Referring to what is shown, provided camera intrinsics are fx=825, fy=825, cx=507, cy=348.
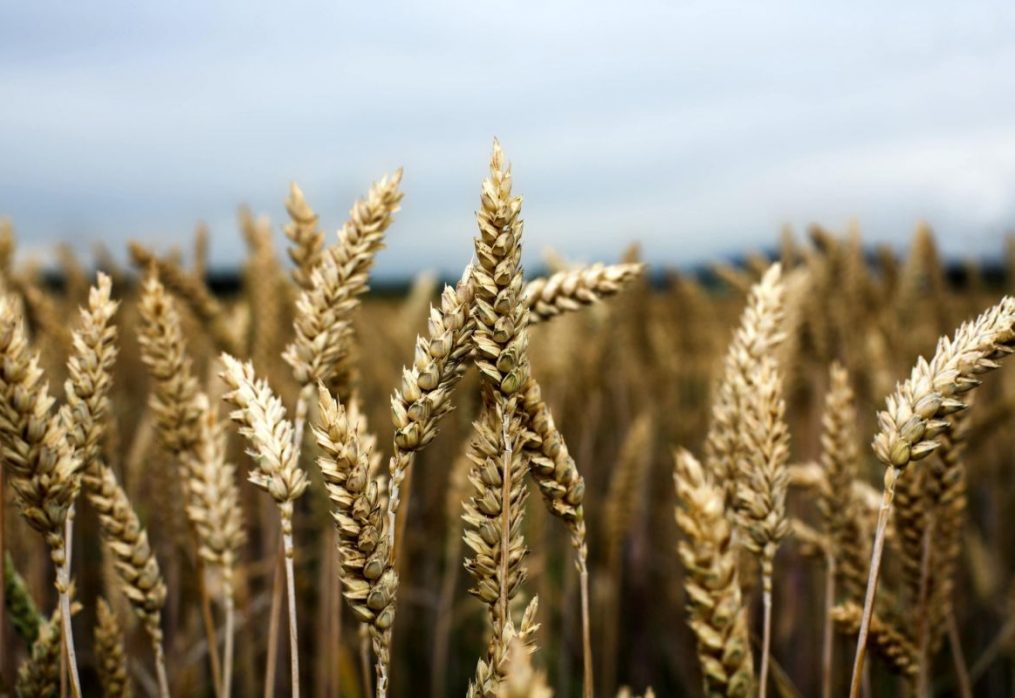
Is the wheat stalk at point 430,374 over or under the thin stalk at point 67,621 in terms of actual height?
over

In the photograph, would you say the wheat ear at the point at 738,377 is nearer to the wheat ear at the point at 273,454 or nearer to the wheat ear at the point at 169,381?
the wheat ear at the point at 273,454

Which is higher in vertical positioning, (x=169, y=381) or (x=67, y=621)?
(x=169, y=381)

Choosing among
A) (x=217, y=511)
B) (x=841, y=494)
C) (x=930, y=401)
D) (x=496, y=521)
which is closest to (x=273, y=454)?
(x=496, y=521)

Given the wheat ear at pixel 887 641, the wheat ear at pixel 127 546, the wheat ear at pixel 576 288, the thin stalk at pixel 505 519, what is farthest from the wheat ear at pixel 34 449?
the wheat ear at pixel 887 641

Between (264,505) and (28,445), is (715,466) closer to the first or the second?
(28,445)

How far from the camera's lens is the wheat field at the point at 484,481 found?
0.83 meters

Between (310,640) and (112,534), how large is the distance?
1.63 meters

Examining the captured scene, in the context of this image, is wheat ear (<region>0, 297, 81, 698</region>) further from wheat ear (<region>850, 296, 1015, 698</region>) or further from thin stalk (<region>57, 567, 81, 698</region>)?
wheat ear (<region>850, 296, 1015, 698</region>)

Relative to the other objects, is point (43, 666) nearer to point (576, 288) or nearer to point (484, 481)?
point (484, 481)

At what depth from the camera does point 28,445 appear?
89 cm

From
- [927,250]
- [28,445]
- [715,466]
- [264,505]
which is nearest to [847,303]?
[927,250]

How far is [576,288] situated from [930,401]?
486mm

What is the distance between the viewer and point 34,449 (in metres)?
0.90

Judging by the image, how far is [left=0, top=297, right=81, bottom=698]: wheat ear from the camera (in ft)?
2.87
